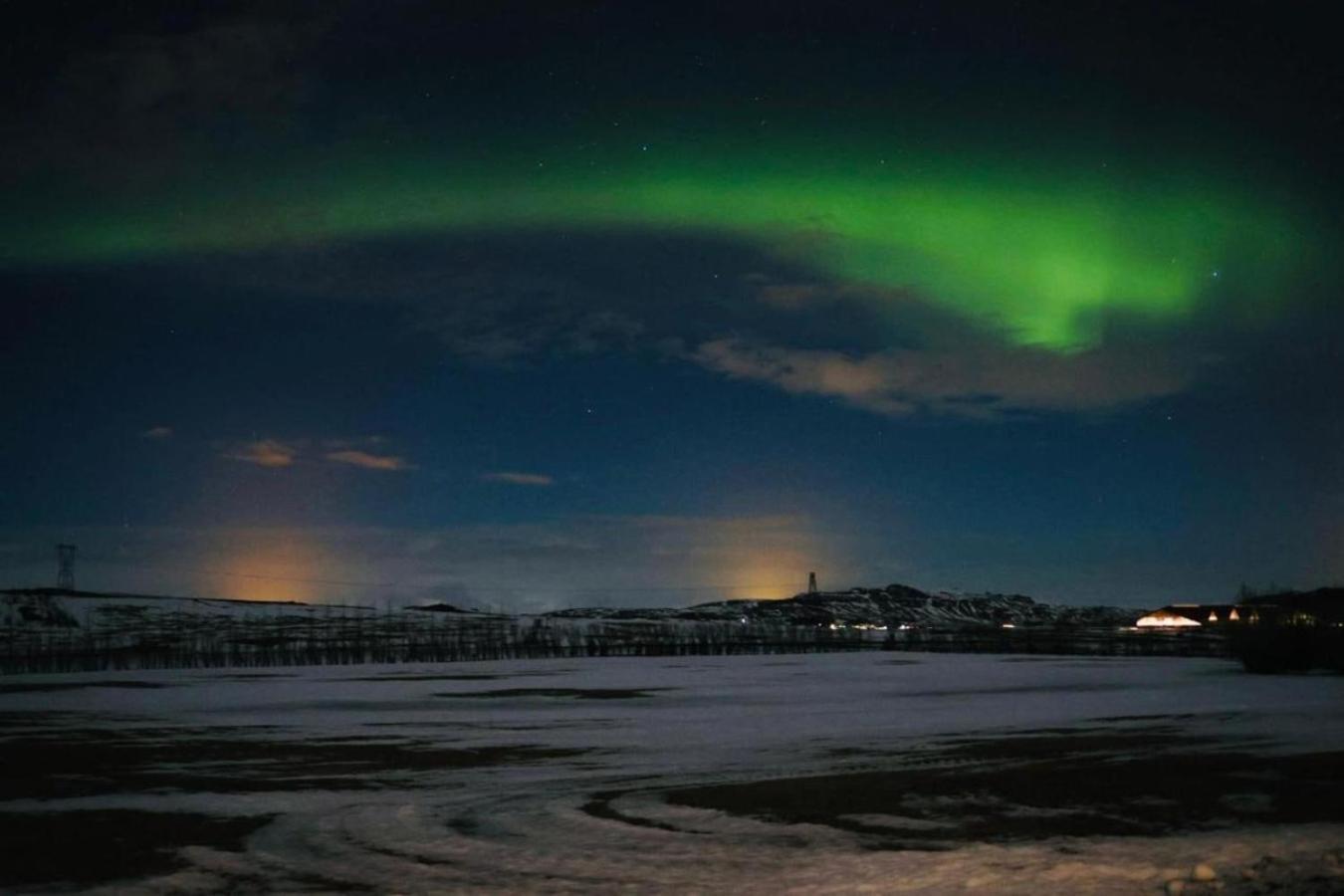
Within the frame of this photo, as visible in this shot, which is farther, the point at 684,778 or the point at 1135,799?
the point at 684,778

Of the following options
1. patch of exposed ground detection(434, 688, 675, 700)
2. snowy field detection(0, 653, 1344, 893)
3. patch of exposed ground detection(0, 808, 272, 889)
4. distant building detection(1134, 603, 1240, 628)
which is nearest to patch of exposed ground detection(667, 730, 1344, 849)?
snowy field detection(0, 653, 1344, 893)

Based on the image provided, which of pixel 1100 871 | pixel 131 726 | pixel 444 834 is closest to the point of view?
pixel 1100 871

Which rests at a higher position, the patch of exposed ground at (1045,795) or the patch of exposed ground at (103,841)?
the patch of exposed ground at (103,841)

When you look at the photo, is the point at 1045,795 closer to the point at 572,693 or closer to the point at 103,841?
the point at 103,841

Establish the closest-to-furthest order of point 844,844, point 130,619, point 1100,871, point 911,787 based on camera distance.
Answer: point 1100,871, point 844,844, point 911,787, point 130,619

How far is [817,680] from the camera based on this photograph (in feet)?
173

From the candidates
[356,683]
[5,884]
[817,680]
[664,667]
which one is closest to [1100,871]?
[5,884]

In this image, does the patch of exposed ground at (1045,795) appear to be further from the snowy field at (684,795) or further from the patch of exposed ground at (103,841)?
the patch of exposed ground at (103,841)

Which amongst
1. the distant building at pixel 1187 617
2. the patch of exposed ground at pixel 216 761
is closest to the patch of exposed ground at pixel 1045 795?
the patch of exposed ground at pixel 216 761

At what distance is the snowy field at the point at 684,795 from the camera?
13.3 metres

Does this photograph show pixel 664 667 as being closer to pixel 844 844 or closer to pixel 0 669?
pixel 0 669

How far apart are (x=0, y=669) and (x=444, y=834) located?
62708 millimetres

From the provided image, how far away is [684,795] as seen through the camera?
18562 mm

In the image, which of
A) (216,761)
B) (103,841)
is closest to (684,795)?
(103,841)
